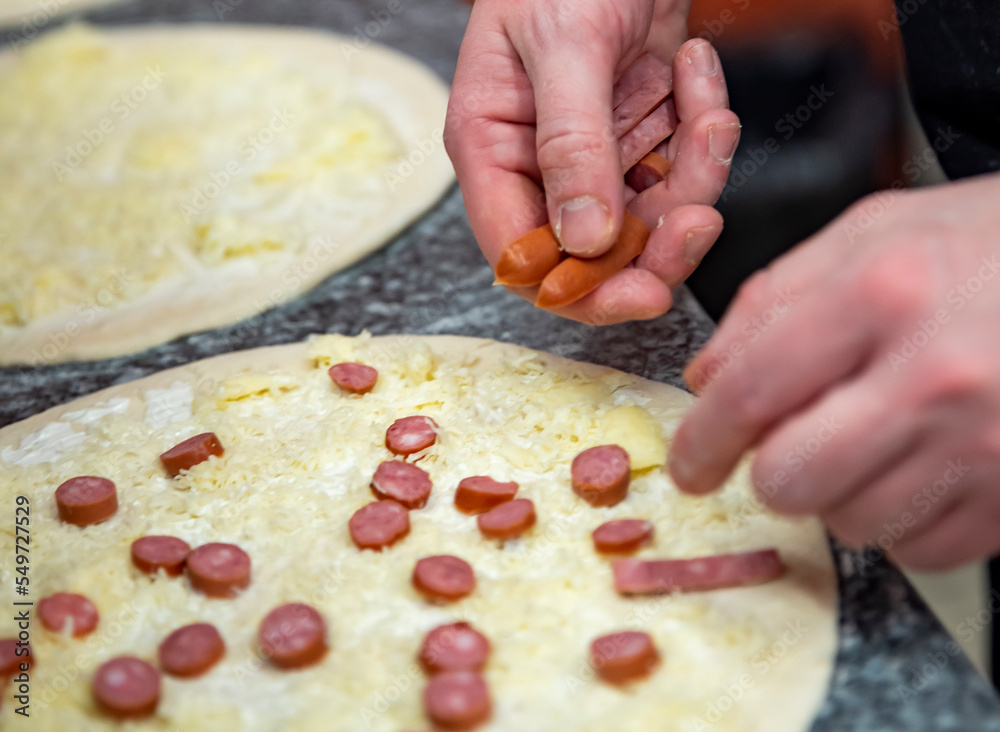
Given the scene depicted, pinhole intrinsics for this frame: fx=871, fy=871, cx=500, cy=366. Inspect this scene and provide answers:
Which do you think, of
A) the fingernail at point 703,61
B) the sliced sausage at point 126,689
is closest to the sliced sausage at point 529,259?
the fingernail at point 703,61

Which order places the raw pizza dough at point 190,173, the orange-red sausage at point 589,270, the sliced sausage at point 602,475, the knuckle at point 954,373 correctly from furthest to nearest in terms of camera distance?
the raw pizza dough at point 190,173, the orange-red sausage at point 589,270, the sliced sausage at point 602,475, the knuckle at point 954,373

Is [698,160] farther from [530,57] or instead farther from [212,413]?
[212,413]

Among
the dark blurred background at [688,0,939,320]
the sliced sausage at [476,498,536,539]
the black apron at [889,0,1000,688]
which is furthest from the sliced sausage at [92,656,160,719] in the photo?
the dark blurred background at [688,0,939,320]

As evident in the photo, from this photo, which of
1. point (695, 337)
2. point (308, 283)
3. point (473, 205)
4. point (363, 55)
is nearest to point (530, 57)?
point (473, 205)

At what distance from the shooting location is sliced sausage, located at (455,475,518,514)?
117cm

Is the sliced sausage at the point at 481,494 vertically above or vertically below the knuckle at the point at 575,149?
below

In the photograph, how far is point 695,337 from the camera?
1558mm

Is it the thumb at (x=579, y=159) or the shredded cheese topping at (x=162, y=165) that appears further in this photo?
the shredded cheese topping at (x=162, y=165)

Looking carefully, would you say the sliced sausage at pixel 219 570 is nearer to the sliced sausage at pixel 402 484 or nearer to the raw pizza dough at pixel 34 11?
the sliced sausage at pixel 402 484

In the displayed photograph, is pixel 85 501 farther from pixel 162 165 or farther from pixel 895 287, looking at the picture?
pixel 162 165

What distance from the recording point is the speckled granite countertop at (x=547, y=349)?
95cm

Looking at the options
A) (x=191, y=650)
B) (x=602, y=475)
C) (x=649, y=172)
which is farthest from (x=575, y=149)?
(x=191, y=650)

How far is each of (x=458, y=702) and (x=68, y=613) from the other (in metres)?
0.50

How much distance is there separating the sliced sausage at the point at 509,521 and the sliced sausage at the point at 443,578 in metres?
0.06
